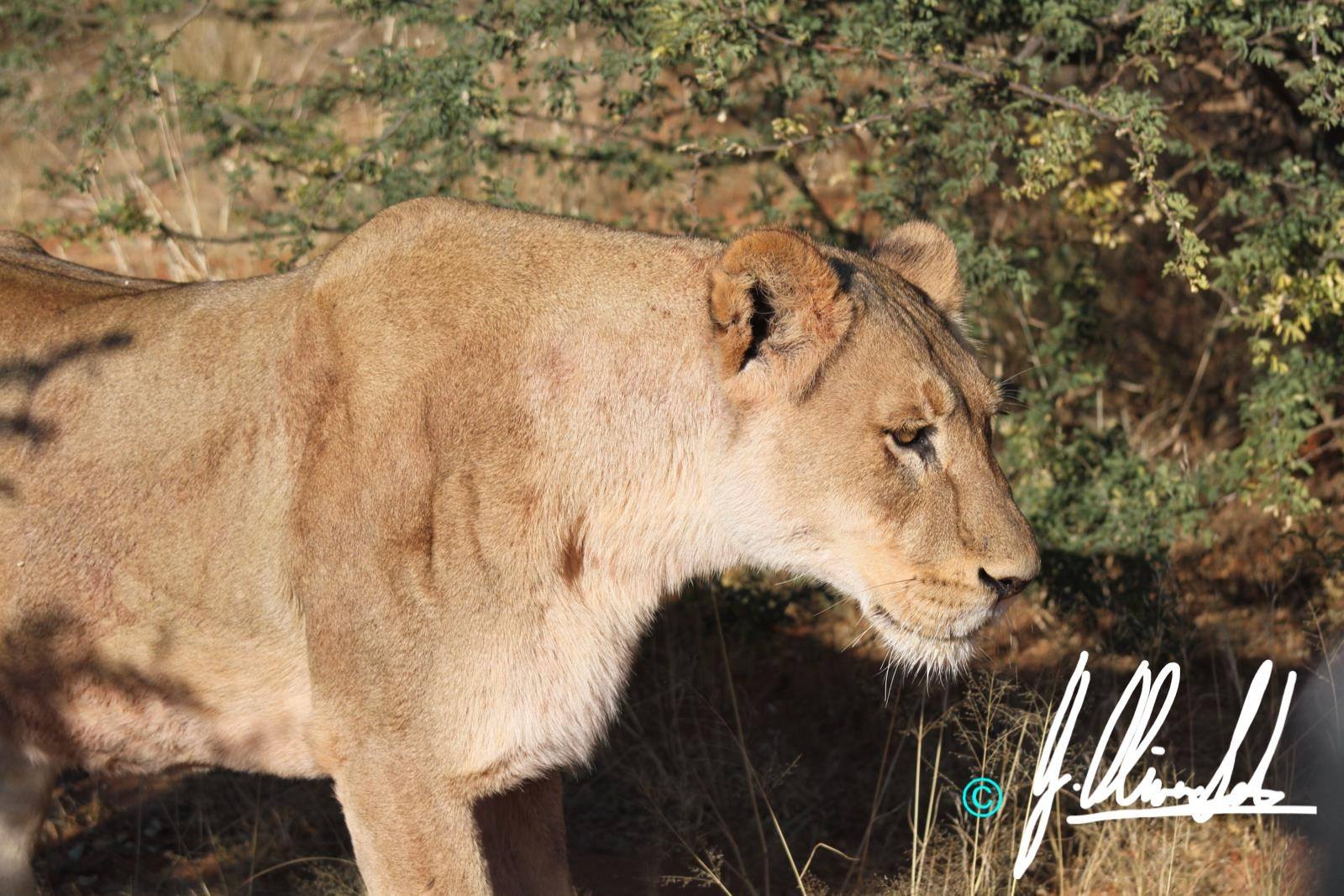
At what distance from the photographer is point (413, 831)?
3.15 metres

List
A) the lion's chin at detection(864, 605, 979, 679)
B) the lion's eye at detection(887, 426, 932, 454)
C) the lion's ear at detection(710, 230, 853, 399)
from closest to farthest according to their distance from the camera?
1. the lion's ear at detection(710, 230, 853, 399)
2. the lion's eye at detection(887, 426, 932, 454)
3. the lion's chin at detection(864, 605, 979, 679)

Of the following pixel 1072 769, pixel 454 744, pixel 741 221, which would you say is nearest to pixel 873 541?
pixel 454 744

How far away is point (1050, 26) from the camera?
5.46 metres

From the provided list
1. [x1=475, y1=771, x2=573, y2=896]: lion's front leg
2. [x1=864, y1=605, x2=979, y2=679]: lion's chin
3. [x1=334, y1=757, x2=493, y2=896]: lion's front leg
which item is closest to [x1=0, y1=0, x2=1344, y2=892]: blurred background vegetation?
[x1=864, y1=605, x2=979, y2=679]: lion's chin

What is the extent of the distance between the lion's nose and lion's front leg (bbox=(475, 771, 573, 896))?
123 centimetres

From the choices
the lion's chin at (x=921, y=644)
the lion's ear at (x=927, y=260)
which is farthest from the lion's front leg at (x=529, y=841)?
the lion's ear at (x=927, y=260)

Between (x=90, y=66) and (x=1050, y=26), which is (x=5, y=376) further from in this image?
(x=90, y=66)

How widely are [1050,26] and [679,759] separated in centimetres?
310

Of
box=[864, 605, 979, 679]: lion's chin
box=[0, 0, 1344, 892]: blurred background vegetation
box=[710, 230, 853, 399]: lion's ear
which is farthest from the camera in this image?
box=[0, 0, 1344, 892]: blurred background vegetation

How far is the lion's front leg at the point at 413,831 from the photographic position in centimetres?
314

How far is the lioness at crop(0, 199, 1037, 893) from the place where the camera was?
314 centimetres
